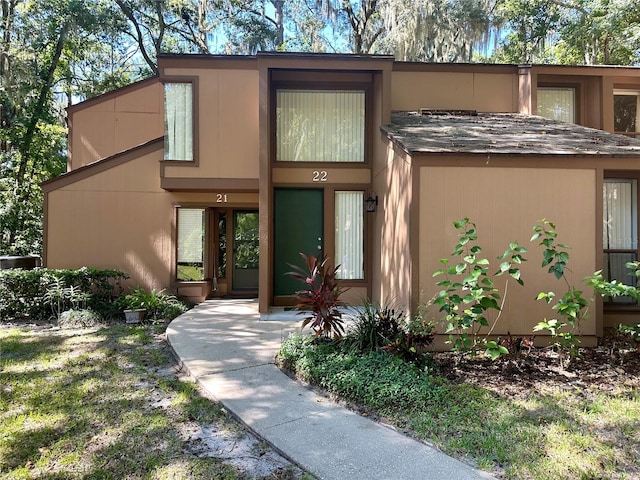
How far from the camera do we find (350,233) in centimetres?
827

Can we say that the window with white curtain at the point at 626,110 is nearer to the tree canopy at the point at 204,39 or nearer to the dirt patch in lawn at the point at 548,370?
the tree canopy at the point at 204,39

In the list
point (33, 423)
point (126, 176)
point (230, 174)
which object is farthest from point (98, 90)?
point (33, 423)

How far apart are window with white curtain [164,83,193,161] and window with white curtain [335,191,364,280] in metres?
3.46

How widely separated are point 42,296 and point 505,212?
816 centimetres

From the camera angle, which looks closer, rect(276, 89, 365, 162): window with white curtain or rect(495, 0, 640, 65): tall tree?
rect(276, 89, 365, 162): window with white curtain

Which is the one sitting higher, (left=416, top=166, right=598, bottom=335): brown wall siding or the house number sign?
the house number sign

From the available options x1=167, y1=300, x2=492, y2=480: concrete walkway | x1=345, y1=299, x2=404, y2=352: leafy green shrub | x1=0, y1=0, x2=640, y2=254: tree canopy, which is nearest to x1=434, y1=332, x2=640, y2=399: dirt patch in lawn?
x1=345, y1=299, x2=404, y2=352: leafy green shrub

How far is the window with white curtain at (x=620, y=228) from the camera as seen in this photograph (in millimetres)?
6293

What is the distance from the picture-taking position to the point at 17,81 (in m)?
13.1

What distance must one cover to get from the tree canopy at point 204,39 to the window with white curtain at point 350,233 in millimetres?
8179

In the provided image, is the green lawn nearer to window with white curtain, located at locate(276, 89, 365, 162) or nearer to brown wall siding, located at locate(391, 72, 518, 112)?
window with white curtain, located at locate(276, 89, 365, 162)

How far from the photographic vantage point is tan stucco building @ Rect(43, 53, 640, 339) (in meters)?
5.37

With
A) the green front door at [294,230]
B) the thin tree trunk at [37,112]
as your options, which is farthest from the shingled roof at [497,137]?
the thin tree trunk at [37,112]

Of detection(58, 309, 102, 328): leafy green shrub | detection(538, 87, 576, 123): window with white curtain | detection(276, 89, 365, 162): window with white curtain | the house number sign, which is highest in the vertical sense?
detection(538, 87, 576, 123): window with white curtain
